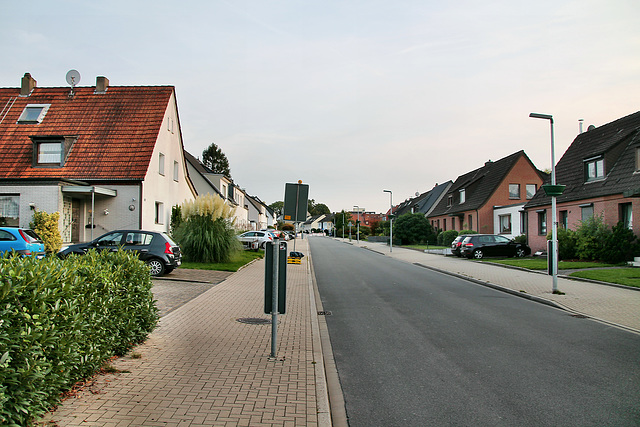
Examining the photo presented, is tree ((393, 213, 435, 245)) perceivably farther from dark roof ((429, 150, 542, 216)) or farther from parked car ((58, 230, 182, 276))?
parked car ((58, 230, 182, 276))

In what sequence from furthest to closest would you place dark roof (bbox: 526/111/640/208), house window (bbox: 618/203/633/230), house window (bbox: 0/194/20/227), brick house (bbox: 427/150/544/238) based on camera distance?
brick house (bbox: 427/150/544/238) → dark roof (bbox: 526/111/640/208) → house window (bbox: 618/203/633/230) → house window (bbox: 0/194/20/227)

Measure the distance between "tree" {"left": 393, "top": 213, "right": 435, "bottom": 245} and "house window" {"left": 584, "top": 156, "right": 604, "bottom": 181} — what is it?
78.7ft

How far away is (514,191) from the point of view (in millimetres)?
42031

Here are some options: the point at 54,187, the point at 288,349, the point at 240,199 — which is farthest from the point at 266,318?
the point at 240,199

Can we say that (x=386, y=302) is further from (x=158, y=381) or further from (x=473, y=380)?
(x=158, y=381)

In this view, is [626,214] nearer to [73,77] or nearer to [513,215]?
[513,215]

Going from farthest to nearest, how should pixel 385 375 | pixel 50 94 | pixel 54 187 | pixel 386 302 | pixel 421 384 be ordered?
pixel 50 94
pixel 54 187
pixel 386 302
pixel 385 375
pixel 421 384

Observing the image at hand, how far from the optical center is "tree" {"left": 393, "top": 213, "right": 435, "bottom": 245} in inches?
1953

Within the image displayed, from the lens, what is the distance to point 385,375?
573 cm

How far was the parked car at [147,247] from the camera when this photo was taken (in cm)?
1470

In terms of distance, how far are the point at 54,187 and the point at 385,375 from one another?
1913 centimetres

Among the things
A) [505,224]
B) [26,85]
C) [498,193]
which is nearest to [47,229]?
[26,85]

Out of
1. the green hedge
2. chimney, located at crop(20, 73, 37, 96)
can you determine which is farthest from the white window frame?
the green hedge

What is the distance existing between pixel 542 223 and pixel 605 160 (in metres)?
5.70
